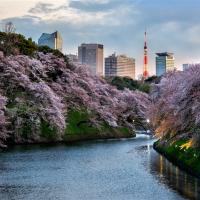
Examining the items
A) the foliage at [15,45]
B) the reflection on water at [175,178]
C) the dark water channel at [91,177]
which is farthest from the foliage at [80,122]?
the reflection on water at [175,178]

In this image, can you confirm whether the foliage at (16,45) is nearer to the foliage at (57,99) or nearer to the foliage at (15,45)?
the foliage at (15,45)

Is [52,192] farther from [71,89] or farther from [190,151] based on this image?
[71,89]

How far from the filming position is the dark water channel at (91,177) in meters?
31.7

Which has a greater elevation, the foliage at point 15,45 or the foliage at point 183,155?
the foliage at point 15,45

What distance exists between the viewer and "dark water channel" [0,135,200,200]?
104 feet

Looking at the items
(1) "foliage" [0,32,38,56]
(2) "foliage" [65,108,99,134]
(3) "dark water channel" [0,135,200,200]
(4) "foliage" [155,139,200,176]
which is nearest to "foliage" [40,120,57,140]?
(2) "foliage" [65,108,99,134]

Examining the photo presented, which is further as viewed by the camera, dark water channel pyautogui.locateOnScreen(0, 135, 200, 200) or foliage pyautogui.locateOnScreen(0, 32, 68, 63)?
foliage pyautogui.locateOnScreen(0, 32, 68, 63)

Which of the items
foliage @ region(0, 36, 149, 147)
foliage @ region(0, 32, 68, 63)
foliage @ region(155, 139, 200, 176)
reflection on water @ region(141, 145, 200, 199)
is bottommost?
reflection on water @ region(141, 145, 200, 199)

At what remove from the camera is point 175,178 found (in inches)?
1526

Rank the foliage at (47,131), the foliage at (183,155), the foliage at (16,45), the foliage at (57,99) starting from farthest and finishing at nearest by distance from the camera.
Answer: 1. the foliage at (16,45)
2. the foliage at (47,131)
3. the foliage at (57,99)
4. the foliage at (183,155)

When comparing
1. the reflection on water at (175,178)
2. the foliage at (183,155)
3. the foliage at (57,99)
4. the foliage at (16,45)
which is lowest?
the reflection on water at (175,178)

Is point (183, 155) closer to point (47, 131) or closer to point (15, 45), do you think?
point (47, 131)

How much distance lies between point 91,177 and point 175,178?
6.34 meters

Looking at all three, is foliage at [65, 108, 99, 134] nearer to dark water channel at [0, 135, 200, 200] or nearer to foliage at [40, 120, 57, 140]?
foliage at [40, 120, 57, 140]
